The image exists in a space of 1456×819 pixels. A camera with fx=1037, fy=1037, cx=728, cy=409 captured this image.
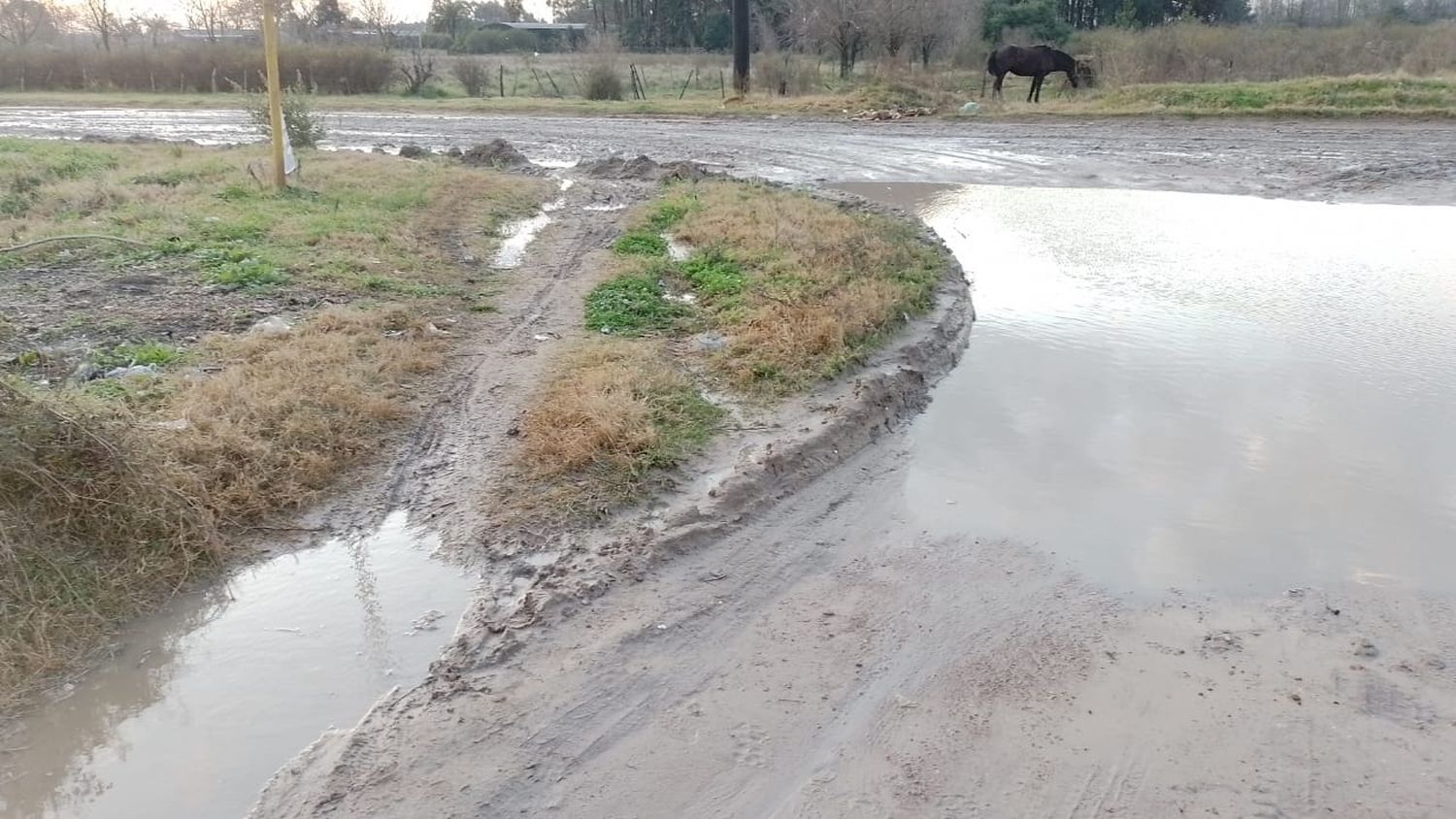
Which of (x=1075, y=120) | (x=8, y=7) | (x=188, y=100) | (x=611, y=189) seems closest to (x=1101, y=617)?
(x=611, y=189)

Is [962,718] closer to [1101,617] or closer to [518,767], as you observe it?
[1101,617]

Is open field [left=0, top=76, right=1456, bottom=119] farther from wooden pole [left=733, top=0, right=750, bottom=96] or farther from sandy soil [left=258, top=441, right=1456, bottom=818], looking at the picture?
sandy soil [left=258, top=441, right=1456, bottom=818]

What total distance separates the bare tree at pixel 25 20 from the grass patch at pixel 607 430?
56.8 meters

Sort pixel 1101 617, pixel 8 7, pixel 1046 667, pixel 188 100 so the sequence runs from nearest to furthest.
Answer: pixel 1046 667, pixel 1101 617, pixel 188 100, pixel 8 7

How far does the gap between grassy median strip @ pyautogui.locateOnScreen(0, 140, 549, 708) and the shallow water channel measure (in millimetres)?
409

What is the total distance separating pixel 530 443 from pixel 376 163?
Result: 37.1 ft

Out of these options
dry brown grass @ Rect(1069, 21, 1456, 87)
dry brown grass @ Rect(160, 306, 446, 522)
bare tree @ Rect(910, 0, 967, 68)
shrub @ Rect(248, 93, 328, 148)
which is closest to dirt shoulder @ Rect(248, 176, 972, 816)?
dry brown grass @ Rect(160, 306, 446, 522)

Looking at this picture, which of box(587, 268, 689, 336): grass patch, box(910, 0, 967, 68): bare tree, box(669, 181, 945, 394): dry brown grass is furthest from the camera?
box(910, 0, 967, 68): bare tree

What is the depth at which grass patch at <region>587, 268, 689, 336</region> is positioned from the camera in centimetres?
824

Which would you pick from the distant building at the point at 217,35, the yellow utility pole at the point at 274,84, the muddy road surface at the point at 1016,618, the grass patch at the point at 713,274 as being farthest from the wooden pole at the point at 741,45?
the distant building at the point at 217,35

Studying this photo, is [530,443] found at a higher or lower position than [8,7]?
lower

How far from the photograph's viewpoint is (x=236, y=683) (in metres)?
4.36

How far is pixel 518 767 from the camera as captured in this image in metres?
3.74

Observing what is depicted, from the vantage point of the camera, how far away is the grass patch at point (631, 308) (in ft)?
27.0
